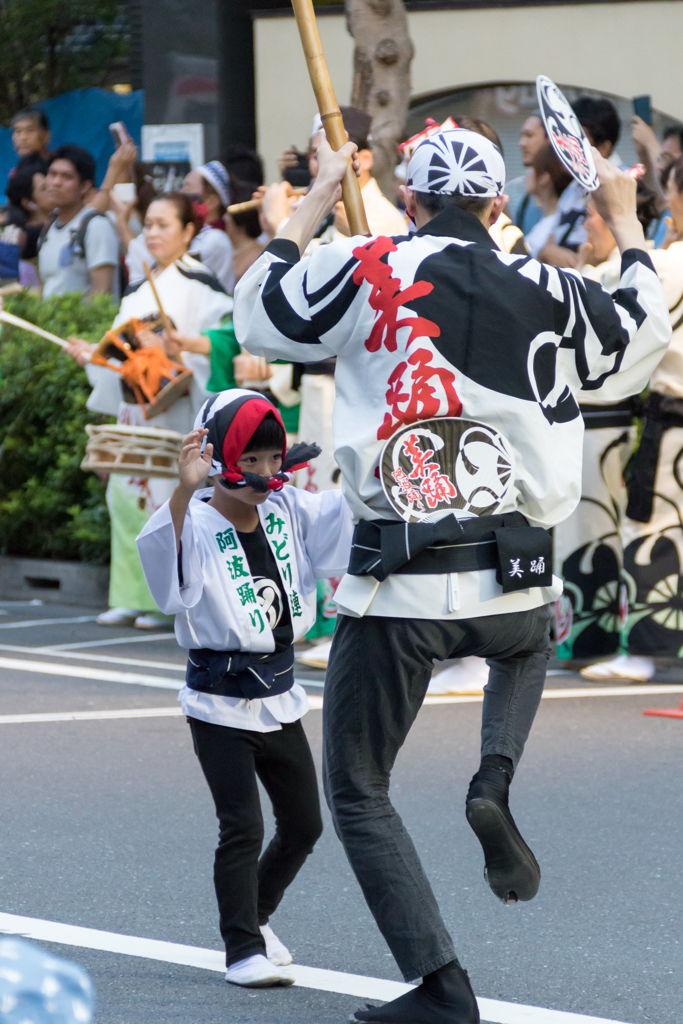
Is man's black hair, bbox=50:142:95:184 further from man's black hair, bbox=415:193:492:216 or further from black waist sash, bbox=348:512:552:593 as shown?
black waist sash, bbox=348:512:552:593

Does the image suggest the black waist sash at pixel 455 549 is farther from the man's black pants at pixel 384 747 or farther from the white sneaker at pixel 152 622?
the white sneaker at pixel 152 622

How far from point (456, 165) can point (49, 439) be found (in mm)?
6892

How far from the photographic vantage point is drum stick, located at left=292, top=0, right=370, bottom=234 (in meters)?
3.56

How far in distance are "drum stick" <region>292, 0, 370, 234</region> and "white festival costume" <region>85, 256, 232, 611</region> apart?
461cm

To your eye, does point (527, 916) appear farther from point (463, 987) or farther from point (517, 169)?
point (517, 169)

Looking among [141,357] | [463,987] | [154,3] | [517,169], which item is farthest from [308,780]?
[154,3]

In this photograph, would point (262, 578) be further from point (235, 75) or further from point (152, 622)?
point (235, 75)

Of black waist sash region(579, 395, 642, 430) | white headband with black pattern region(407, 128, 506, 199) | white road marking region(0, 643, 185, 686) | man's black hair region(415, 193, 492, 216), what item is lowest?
white road marking region(0, 643, 185, 686)

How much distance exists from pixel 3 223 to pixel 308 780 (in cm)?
968

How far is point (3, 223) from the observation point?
12602 mm

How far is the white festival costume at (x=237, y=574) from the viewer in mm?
3533

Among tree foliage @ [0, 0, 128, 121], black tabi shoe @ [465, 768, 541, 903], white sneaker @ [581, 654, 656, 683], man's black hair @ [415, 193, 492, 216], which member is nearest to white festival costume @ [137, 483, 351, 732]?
black tabi shoe @ [465, 768, 541, 903]

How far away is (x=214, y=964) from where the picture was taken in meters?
3.84

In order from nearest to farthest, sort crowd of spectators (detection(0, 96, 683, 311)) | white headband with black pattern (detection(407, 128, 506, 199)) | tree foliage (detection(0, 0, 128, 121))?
white headband with black pattern (detection(407, 128, 506, 199)) < crowd of spectators (detection(0, 96, 683, 311)) < tree foliage (detection(0, 0, 128, 121))
